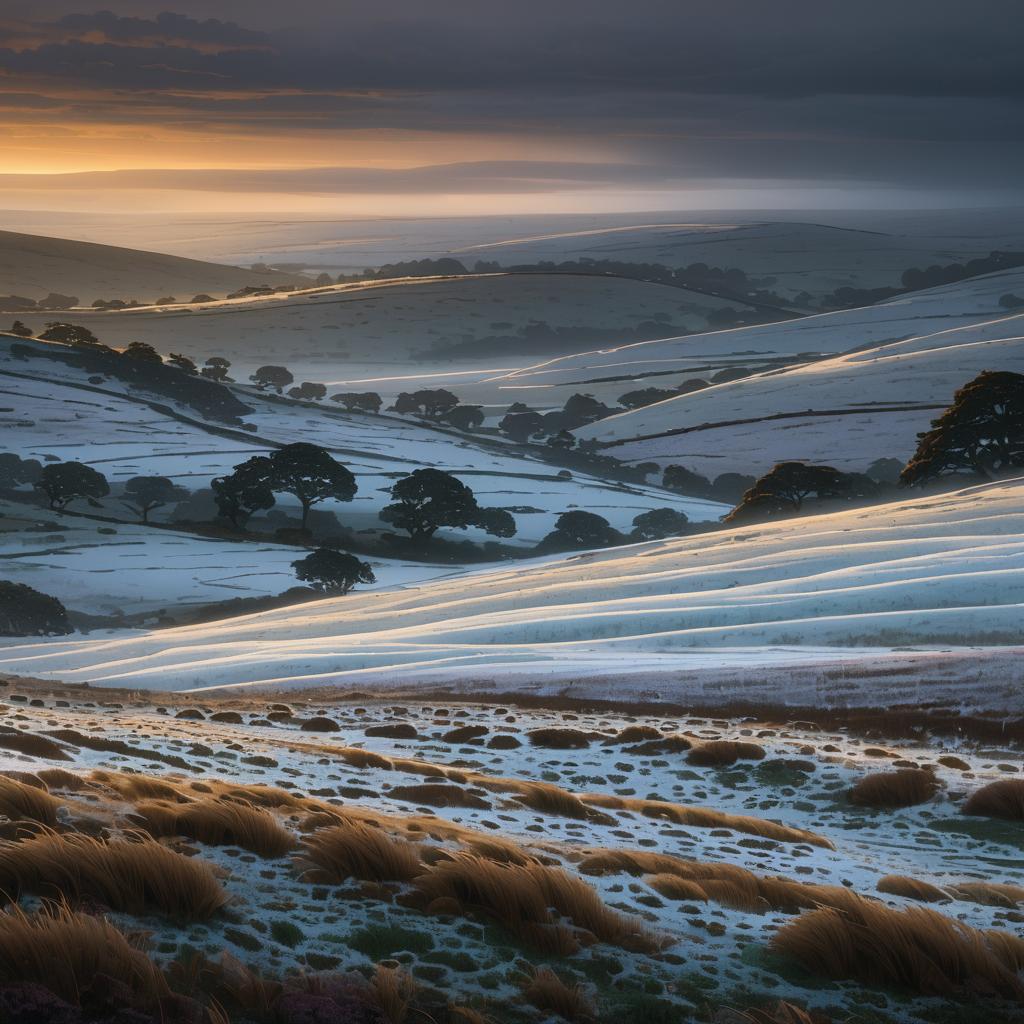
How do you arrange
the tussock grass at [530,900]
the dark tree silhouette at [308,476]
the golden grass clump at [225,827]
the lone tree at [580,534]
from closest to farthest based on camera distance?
the tussock grass at [530,900]
the golden grass clump at [225,827]
the lone tree at [580,534]
the dark tree silhouette at [308,476]

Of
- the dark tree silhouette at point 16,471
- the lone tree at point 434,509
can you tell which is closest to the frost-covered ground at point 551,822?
the lone tree at point 434,509

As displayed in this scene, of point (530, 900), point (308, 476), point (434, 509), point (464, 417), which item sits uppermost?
point (464, 417)

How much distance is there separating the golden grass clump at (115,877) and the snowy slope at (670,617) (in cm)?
2074

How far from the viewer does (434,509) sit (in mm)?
109062

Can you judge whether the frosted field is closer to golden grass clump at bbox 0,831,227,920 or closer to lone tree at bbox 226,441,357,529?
lone tree at bbox 226,441,357,529

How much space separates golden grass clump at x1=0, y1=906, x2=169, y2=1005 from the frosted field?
102 metres

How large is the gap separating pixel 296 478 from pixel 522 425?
74.7 m

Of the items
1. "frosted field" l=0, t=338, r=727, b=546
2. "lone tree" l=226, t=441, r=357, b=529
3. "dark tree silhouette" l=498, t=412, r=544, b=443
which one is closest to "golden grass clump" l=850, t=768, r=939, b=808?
"frosted field" l=0, t=338, r=727, b=546

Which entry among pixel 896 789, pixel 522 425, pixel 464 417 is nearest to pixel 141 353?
pixel 464 417

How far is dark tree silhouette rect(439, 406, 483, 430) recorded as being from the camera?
189500 millimetres

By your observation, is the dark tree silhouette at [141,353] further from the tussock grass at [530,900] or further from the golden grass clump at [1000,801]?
the tussock grass at [530,900]

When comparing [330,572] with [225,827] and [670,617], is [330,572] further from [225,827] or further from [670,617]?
[225,827]

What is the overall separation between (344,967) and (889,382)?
16944 centimetres

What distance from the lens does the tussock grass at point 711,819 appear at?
1593 cm
